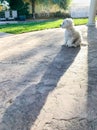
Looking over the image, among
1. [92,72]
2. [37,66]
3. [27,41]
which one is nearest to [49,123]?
[92,72]

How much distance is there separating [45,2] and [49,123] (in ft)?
54.8

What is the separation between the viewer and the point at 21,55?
5.56 m

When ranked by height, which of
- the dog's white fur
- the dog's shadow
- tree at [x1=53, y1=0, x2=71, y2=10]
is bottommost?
the dog's shadow

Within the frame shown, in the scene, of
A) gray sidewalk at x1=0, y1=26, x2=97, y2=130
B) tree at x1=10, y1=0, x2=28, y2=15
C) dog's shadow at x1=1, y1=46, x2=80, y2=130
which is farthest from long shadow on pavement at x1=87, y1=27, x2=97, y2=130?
tree at x1=10, y1=0, x2=28, y2=15

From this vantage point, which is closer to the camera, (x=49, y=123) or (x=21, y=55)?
(x=49, y=123)

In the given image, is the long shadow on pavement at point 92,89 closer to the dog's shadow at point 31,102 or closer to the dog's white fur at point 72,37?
the dog's white fur at point 72,37

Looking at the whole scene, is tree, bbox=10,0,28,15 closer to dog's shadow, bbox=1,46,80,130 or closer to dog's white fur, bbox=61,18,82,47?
dog's white fur, bbox=61,18,82,47

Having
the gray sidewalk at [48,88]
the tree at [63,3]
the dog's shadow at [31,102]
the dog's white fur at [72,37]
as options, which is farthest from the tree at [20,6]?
the dog's shadow at [31,102]

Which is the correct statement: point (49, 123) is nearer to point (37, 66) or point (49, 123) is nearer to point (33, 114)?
point (33, 114)

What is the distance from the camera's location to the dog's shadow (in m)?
2.78

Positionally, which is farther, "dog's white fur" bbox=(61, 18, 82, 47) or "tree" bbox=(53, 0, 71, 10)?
"tree" bbox=(53, 0, 71, 10)

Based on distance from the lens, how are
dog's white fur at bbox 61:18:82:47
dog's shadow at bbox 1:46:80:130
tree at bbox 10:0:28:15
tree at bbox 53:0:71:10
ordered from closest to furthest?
dog's shadow at bbox 1:46:80:130
dog's white fur at bbox 61:18:82:47
tree at bbox 53:0:71:10
tree at bbox 10:0:28:15

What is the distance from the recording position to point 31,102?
3225 millimetres

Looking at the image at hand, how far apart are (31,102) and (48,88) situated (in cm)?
49
